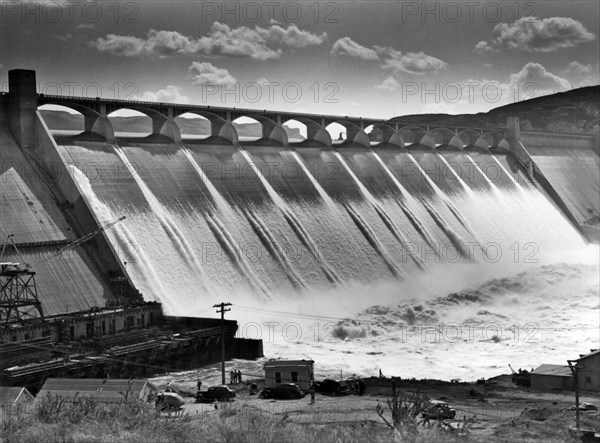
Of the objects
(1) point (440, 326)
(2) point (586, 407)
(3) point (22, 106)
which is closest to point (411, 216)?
(1) point (440, 326)

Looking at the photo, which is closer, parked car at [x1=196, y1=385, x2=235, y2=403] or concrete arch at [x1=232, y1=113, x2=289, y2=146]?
parked car at [x1=196, y1=385, x2=235, y2=403]

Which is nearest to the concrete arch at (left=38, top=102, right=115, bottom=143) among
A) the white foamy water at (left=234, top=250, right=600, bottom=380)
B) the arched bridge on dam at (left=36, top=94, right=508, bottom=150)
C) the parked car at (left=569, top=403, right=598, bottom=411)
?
the arched bridge on dam at (left=36, top=94, right=508, bottom=150)

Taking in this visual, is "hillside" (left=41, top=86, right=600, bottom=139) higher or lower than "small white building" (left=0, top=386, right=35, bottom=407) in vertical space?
higher

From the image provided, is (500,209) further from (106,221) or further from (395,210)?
(106,221)

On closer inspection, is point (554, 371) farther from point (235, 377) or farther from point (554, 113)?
point (554, 113)

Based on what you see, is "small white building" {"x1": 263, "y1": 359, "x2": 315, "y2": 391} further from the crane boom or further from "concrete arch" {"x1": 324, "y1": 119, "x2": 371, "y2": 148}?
"concrete arch" {"x1": 324, "y1": 119, "x2": 371, "y2": 148}

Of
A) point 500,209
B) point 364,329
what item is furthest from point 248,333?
point 500,209
